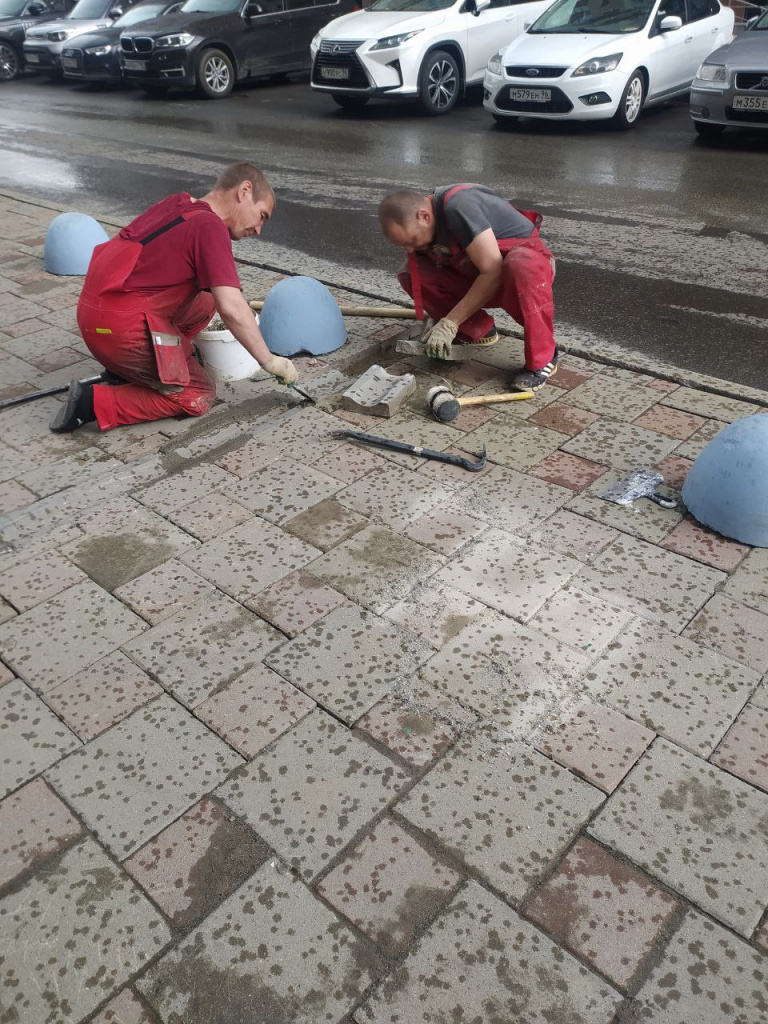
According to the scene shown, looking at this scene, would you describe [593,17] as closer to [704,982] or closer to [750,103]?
[750,103]

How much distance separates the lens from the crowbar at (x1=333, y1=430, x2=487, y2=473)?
12.0 feet

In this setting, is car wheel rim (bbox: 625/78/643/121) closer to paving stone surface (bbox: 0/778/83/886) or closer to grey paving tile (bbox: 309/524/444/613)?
grey paving tile (bbox: 309/524/444/613)

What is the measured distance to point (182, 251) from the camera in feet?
12.1

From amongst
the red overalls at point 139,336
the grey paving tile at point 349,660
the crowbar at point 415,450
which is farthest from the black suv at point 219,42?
the grey paving tile at point 349,660

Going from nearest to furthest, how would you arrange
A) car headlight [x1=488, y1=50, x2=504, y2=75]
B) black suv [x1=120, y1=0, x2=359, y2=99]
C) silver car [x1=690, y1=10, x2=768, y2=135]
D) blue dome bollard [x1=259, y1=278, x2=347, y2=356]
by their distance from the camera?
blue dome bollard [x1=259, y1=278, x2=347, y2=356] < silver car [x1=690, y1=10, x2=768, y2=135] < car headlight [x1=488, y1=50, x2=504, y2=75] < black suv [x1=120, y1=0, x2=359, y2=99]

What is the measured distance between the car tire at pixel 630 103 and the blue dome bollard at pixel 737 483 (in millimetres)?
8829

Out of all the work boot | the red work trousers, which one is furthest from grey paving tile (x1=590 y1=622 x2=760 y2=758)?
the work boot

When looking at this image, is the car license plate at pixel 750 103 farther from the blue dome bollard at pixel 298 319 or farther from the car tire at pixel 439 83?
the blue dome bollard at pixel 298 319

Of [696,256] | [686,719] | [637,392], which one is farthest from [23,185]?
[686,719]

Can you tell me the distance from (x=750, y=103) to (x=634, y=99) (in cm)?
195

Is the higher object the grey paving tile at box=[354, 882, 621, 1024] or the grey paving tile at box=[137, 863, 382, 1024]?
the grey paving tile at box=[137, 863, 382, 1024]

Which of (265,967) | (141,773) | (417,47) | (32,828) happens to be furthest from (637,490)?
(417,47)

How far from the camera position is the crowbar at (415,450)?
3.67 meters

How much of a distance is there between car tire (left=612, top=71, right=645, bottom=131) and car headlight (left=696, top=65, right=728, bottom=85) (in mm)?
1112
